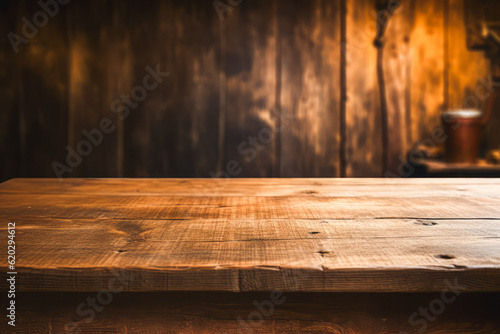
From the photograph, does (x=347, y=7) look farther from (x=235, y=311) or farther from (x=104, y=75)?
(x=235, y=311)

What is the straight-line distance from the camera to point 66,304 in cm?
60

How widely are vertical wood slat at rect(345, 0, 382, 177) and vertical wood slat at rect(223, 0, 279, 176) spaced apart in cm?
44

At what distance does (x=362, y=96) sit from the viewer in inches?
92.5

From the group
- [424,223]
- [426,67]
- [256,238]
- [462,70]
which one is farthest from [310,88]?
[256,238]

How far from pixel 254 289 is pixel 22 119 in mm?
2230

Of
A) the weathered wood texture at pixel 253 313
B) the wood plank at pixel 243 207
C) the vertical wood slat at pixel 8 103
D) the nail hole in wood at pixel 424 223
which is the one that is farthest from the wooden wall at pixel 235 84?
the weathered wood texture at pixel 253 313

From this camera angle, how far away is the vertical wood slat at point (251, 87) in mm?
2297

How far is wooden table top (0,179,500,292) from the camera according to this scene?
1.77 ft

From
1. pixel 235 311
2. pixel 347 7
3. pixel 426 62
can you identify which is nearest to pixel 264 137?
pixel 347 7

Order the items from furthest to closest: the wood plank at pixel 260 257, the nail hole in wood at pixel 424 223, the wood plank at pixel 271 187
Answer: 1. the wood plank at pixel 271 187
2. the nail hole in wood at pixel 424 223
3. the wood plank at pixel 260 257

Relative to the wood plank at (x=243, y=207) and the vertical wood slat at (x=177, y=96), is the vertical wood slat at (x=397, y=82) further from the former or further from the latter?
the wood plank at (x=243, y=207)

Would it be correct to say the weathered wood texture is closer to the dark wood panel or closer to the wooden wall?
the wooden wall

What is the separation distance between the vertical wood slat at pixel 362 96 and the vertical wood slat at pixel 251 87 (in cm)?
44

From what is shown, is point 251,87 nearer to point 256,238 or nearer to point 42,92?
point 42,92
